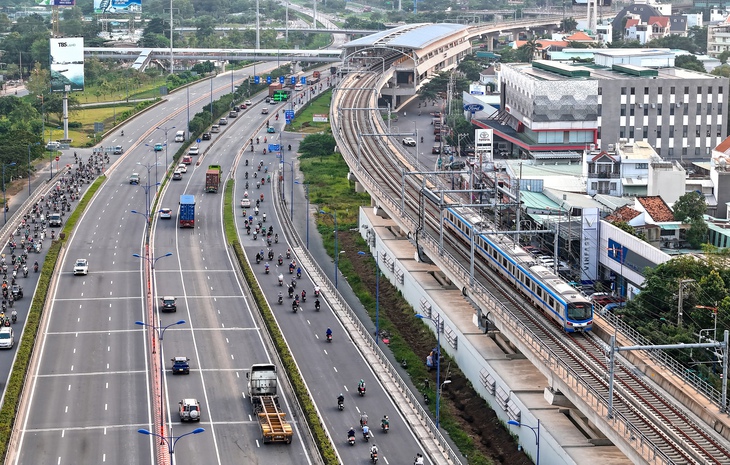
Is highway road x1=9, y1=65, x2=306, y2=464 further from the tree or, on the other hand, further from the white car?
the tree

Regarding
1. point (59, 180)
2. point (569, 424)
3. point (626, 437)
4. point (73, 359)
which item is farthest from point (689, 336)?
point (59, 180)

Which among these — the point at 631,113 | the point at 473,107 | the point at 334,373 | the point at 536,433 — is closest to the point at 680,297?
the point at 536,433

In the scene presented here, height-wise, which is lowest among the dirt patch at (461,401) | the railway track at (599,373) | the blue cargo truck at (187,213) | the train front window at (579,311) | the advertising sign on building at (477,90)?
the dirt patch at (461,401)

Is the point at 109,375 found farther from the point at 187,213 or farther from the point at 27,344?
the point at 187,213

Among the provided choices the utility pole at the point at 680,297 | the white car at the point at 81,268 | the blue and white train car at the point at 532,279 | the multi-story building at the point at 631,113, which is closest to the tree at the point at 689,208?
the blue and white train car at the point at 532,279

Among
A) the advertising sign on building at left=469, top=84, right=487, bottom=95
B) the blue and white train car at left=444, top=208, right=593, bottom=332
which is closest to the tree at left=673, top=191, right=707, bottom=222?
the blue and white train car at left=444, top=208, right=593, bottom=332

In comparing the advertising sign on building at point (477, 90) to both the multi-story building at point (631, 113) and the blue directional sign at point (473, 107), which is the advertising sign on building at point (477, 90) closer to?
the blue directional sign at point (473, 107)
